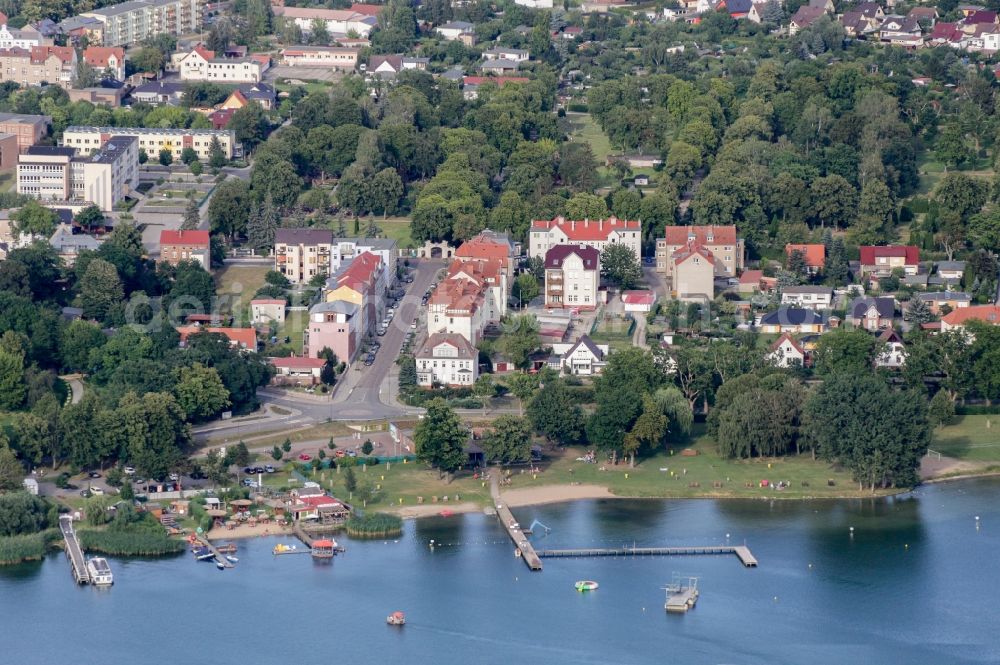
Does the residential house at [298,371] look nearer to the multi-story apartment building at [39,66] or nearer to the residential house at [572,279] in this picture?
the residential house at [572,279]

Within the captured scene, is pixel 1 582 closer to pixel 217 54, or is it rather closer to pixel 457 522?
pixel 457 522

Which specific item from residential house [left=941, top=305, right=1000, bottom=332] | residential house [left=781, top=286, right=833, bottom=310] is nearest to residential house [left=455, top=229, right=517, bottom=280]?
residential house [left=781, top=286, right=833, bottom=310]

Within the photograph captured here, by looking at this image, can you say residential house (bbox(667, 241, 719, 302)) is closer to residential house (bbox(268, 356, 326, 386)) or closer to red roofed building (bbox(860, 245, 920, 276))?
red roofed building (bbox(860, 245, 920, 276))

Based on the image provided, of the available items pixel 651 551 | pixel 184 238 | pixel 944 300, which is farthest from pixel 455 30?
pixel 651 551

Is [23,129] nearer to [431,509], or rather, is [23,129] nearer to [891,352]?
[891,352]

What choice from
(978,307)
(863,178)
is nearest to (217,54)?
(863,178)

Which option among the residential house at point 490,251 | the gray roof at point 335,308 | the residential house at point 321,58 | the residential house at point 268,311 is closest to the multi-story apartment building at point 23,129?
the residential house at point 321,58

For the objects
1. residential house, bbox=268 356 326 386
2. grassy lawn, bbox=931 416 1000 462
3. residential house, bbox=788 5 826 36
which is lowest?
grassy lawn, bbox=931 416 1000 462
